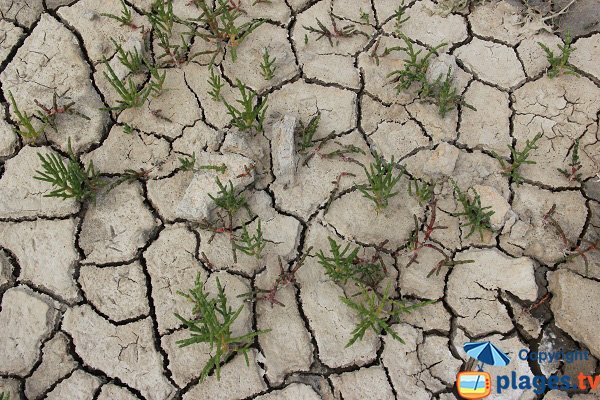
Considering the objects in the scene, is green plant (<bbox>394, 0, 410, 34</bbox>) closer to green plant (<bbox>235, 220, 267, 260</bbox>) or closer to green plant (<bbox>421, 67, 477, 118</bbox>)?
green plant (<bbox>421, 67, 477, 118</bbox>)

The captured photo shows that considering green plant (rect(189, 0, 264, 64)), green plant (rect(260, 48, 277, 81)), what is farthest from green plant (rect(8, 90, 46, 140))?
green plant (rect(260, 48, 277, 81))

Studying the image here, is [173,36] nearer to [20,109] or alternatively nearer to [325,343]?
[20,109]

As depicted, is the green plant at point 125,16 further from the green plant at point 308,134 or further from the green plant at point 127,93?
the green plant at point 308,134

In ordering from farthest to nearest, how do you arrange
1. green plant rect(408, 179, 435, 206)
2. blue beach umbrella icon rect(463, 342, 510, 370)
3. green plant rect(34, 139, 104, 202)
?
green plant rect(408, 179, 435, 206) < green plant rect(34, 139, 104, 202) < blue beach umbrella icon rect(463, 342, 510, 370)

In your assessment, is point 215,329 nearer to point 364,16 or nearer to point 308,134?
point 308,134

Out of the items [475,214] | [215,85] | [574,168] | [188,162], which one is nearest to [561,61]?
[574,168]

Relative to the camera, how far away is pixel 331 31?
316 cm

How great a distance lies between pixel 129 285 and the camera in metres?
2.55

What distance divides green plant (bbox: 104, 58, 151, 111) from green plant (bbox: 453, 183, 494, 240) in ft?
5.57

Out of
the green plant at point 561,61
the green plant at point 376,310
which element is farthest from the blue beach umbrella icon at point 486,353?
the green plant at point 561,61

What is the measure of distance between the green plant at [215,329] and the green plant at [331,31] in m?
1.56

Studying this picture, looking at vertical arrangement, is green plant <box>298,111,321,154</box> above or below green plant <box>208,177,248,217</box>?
above

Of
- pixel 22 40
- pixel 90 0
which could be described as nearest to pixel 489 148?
pixel 90 0

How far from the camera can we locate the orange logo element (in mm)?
2363
